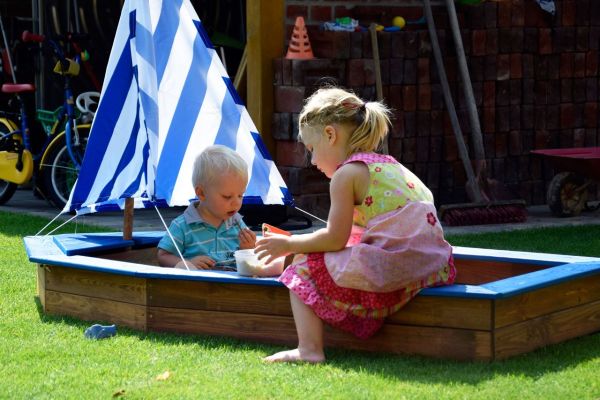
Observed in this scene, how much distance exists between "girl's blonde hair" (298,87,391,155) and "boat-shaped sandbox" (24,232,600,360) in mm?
635

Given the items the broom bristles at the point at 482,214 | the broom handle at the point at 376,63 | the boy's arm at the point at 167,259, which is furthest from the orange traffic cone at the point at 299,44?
the boy's arm at the point at 167,259

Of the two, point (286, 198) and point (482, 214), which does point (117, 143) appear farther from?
point (482, 214)

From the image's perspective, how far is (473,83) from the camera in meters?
9.67

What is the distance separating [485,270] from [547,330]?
706mm

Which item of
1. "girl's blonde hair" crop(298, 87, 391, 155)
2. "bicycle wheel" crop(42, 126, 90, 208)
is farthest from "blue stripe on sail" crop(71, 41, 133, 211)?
"bicycle wheel" crop(42, 126, 90, 208)

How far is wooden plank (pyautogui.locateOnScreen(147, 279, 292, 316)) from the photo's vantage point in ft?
15.5

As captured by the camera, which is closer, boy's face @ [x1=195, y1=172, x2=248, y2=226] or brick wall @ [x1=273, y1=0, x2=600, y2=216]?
boy's face @ [x1=195, y1=172, x2=248, y2=226]

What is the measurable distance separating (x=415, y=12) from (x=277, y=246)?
5.33m

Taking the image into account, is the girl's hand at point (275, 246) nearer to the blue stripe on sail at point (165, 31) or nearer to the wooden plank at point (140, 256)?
the blue stripe on sail at point (165, 31)

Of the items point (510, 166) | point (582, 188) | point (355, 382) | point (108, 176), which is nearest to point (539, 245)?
point (582, 188)

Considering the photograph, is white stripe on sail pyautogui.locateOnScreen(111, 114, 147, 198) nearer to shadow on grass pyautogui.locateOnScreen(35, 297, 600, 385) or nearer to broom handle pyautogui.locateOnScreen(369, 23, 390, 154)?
shadow on grass pyautogui.locateOnScreen(35, 297, 600, 385)

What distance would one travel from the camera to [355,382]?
13.4 ft

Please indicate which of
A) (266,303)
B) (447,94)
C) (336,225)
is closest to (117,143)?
(266,303)

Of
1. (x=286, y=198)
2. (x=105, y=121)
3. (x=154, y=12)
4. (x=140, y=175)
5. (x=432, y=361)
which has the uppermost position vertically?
(x=154, y=12)
